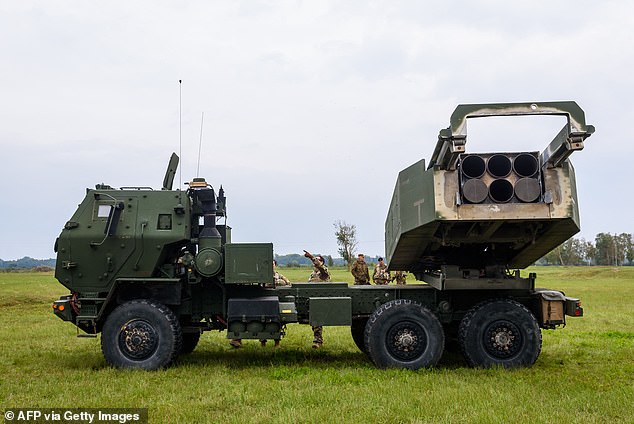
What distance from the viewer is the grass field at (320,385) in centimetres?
587

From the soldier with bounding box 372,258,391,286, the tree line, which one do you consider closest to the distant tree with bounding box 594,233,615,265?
the tree line

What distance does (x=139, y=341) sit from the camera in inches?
319

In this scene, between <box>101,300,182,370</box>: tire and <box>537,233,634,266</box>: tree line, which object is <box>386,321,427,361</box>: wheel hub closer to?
<box>101,300,182,370</box>: tire

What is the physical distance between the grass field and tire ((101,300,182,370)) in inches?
8.3

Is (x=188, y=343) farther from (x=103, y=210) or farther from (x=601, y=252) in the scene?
(x=601, y=252)

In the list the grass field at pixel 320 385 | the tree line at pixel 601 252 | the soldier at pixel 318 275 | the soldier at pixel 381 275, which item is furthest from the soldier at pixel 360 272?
the tree line at pixel 601 252

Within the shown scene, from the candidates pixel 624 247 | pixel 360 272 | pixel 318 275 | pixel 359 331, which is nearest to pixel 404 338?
pixel 359 331

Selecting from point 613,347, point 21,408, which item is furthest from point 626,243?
point 21,408

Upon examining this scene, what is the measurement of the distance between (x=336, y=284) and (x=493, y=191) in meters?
2.62

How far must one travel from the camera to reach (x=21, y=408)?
604 cm

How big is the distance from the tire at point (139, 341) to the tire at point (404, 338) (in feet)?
8.83

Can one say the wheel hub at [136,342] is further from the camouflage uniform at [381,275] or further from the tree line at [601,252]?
the tree line at [601,252]

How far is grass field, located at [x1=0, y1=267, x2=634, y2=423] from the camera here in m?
5.87

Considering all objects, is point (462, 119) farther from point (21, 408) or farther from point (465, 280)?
point (21, 408)
